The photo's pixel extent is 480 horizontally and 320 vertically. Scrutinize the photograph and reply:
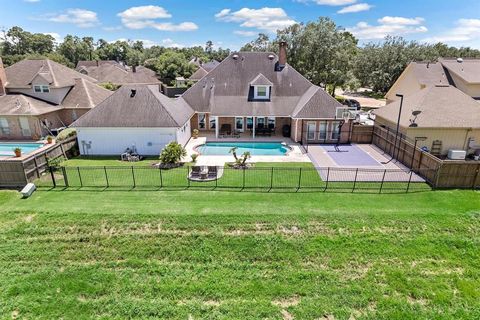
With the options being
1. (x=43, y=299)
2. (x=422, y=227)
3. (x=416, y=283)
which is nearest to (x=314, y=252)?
(x=416, y=283)

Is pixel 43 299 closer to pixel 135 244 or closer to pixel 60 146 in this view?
pixel 135 244

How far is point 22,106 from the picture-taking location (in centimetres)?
2689

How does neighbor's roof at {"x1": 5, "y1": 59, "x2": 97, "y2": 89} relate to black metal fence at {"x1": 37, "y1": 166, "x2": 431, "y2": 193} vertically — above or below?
above

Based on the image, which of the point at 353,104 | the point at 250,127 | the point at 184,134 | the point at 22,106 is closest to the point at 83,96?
the point at 22,106

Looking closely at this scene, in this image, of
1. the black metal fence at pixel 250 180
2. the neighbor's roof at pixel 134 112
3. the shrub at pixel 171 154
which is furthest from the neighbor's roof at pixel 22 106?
the shrub at pixel 171 154

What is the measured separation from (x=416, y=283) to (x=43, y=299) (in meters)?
12.4

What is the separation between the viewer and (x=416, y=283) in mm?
9898

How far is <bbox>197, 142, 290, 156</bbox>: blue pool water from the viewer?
912 inches

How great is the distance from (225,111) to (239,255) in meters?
18.3

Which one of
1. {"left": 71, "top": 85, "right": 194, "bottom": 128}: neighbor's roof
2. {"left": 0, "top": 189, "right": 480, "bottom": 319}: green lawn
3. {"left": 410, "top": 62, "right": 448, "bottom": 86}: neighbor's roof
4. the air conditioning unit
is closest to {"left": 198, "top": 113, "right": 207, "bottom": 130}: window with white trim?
{"left": 71, "top": 85, "right": 194, "bottom": 128}: neighbor's roof

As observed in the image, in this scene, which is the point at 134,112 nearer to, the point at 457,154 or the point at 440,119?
the point at 440,119

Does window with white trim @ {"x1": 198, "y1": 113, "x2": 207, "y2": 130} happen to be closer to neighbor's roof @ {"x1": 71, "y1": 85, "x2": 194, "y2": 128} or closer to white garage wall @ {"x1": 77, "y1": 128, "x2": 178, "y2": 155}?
neighbor's roof @ {"x1": 71, "y1": 85, "x2": 194, "y2": 128}

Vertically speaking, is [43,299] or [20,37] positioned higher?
[20,37]

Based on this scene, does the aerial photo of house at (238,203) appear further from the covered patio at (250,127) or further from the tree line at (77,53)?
the tree line at (77,53)
